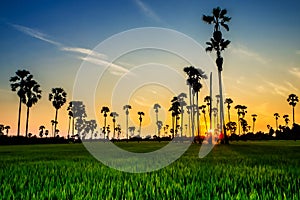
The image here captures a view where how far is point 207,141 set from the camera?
57.2 metres

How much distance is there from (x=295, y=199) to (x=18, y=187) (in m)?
5.14

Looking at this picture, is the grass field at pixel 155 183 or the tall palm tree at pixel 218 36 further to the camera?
the tall palm tree at pixel 218 36

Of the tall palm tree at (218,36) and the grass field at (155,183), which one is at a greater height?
the tall palm tree at (218,36)

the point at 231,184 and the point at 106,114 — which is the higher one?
the point at 106,114

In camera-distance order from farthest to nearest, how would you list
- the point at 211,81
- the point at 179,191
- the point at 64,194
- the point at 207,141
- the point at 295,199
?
1. the point at 211,81
2. the point at 207,141
3. the point at 179,191
4. the point at 64,194
5. the point at 295,199

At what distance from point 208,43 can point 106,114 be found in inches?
4607

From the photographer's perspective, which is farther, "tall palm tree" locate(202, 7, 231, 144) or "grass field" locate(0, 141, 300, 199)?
"tall palm tree" locate(202, 7, 231, 144)

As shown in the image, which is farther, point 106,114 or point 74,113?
point 106,114

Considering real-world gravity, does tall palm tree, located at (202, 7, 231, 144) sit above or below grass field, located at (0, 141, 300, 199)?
above

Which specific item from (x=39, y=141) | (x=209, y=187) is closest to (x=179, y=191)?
(x=209, y=187)

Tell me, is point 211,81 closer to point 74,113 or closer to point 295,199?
point 295,199

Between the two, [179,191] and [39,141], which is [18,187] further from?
[39,141]

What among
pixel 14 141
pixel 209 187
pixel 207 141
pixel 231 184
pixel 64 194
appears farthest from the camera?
pixel 14 141

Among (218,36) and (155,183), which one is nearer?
(155,183)
